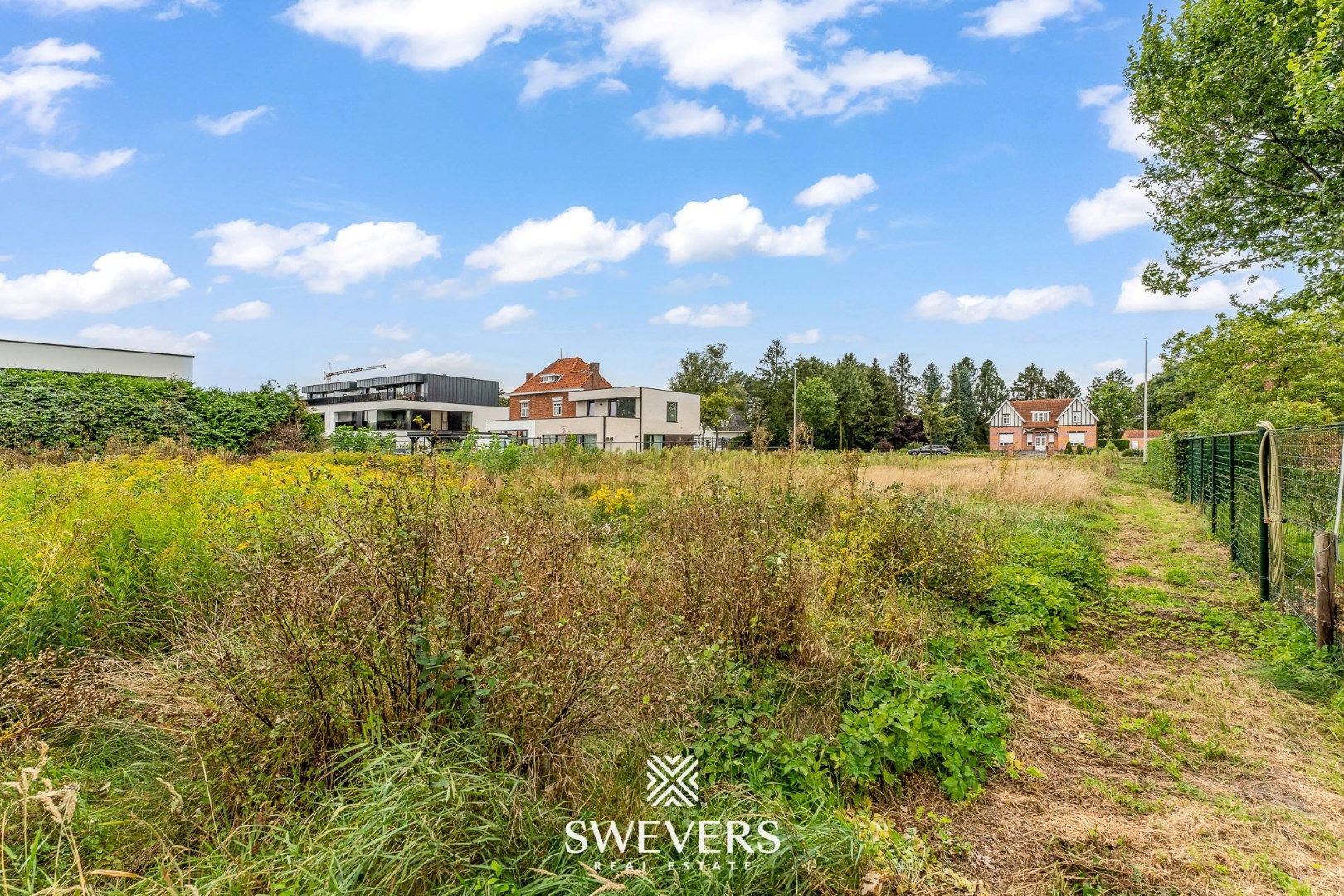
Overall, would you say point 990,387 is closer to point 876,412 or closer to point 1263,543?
point 876,412

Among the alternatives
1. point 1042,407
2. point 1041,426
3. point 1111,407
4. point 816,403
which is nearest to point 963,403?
point 1042,407

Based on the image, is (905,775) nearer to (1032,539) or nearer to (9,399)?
(1032,539)

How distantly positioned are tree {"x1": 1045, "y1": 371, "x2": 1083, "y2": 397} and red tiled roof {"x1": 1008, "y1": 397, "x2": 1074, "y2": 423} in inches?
967

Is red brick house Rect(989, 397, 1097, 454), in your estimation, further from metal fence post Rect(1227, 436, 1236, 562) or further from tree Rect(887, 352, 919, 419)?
metal fence post Rect(1227, 436, 1236, 562)

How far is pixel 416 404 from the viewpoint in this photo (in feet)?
151

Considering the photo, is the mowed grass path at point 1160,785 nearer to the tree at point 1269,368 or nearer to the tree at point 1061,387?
the tree at point 1269,368

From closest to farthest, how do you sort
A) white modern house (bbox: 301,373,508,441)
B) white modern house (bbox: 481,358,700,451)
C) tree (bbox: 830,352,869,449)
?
white modern house (bbox: 481,358,700,451)
white modern house (bbox: 301,373,508,441)
tree (bbox: 830,352,869,449)

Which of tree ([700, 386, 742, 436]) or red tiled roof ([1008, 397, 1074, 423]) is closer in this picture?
tree ([700, 386, 742, 436])

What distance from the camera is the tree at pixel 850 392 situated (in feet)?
170

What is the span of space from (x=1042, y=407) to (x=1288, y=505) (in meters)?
72.0

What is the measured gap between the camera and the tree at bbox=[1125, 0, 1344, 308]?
880 cm

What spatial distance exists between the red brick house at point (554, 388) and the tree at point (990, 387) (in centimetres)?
6120

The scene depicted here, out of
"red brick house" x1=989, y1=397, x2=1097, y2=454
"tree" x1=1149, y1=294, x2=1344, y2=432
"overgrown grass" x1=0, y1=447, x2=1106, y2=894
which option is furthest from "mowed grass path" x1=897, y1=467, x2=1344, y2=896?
"red brick house" x1=989, y1=397, x2=1097, y2=454

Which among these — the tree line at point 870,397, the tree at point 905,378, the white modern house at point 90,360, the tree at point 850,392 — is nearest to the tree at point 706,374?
the tree line at point 870,397
